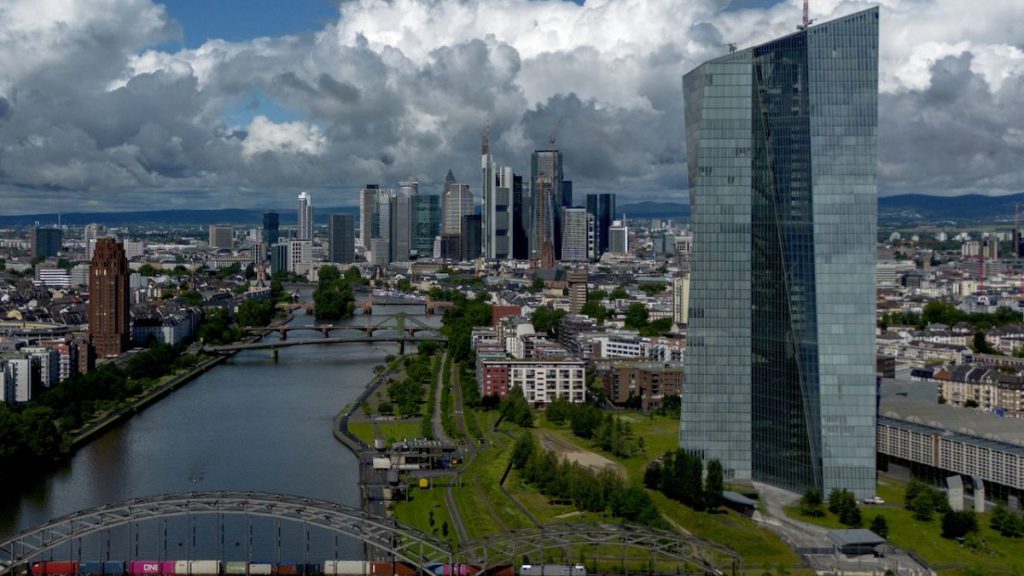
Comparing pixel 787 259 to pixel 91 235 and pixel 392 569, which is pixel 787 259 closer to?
pixel 392 569

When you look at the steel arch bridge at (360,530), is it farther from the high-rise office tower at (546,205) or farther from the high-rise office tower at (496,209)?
the high-rise office tower at (496,209)

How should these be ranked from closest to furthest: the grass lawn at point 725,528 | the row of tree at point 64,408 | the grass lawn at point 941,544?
1. the grass lawn at point 941,544
2. the grass lawn at point 725,528
3. the row of tree at point 64,408

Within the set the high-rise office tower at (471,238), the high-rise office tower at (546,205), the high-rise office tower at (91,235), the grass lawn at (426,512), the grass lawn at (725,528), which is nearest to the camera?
the grass lawn at (725,528)

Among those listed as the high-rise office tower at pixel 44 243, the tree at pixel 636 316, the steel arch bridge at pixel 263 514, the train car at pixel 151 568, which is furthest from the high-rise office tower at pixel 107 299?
the high-rise office tower at pixel 44 243

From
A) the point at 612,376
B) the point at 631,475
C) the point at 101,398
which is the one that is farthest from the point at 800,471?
the point at 101,398

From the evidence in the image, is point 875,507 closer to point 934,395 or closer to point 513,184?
point 934,395

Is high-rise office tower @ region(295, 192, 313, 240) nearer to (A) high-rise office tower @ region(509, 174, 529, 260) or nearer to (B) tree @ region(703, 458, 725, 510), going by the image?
(A) high-rise office tower @ region(509, 174, 529, 260)

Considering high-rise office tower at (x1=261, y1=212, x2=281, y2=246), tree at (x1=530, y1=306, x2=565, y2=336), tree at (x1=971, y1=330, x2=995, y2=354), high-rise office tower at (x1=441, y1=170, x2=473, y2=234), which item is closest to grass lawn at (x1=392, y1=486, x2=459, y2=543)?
tree at (x1=971, y1=330, x2=995, y2=354)
